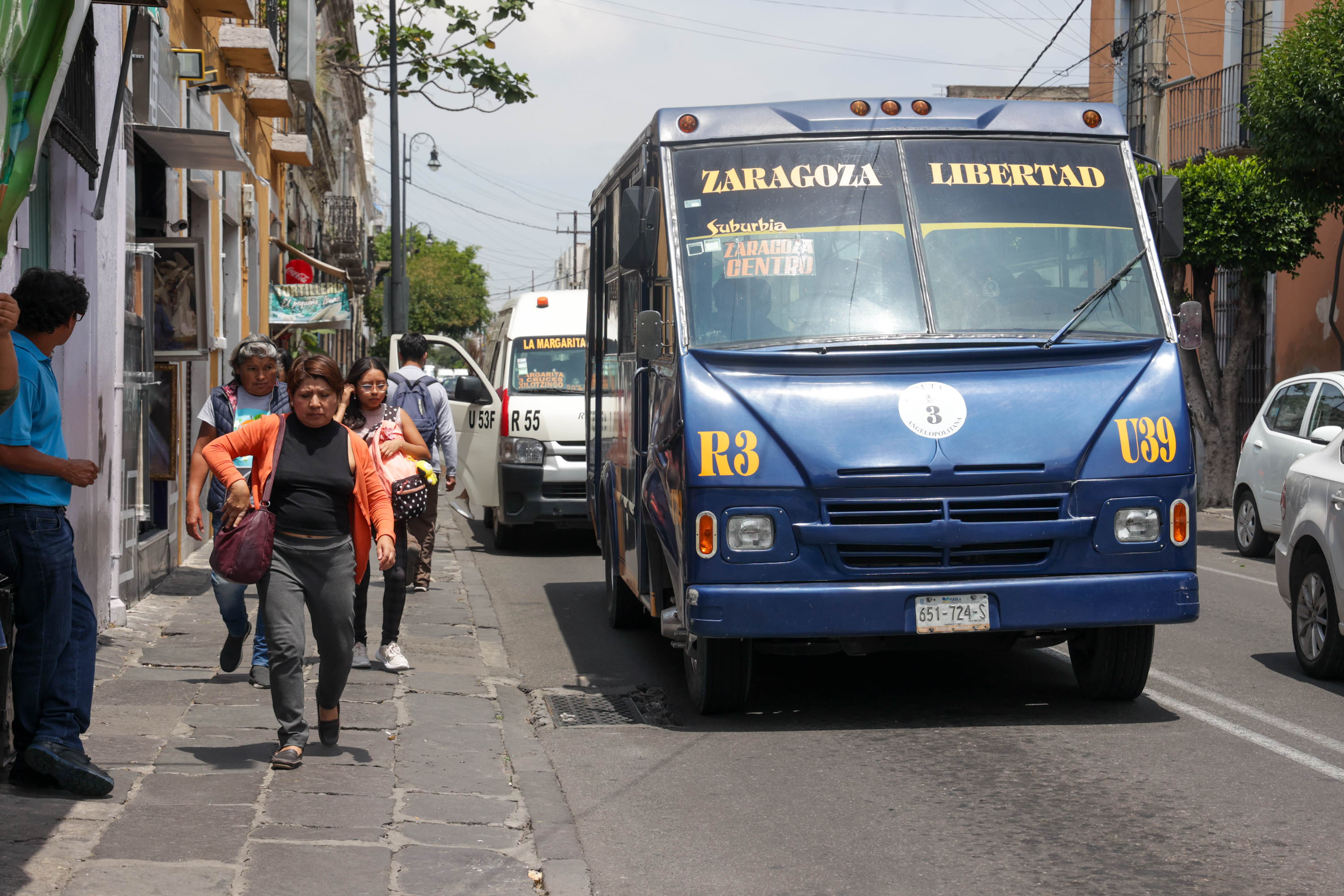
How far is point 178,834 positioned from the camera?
4895 millimetres

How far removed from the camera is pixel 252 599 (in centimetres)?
1106

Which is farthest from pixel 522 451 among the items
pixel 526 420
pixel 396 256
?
pixel 396 256

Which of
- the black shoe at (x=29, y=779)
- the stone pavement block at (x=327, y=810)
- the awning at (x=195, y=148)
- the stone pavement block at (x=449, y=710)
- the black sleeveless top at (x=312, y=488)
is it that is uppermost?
the awning at (x=195, y=148)

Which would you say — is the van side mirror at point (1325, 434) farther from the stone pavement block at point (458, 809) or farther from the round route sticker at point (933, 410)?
the stone pavement block at point (458, 809)

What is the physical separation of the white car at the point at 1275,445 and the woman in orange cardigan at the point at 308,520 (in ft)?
33.0

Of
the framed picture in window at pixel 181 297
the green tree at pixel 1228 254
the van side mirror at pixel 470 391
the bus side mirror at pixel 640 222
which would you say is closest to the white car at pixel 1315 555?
the bus side mirror at pixel 640 222

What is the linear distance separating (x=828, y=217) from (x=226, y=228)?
12.4 m

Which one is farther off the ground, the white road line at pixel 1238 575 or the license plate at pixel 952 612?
the license plate at pixel 952 612

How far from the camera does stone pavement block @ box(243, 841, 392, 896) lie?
4.45m

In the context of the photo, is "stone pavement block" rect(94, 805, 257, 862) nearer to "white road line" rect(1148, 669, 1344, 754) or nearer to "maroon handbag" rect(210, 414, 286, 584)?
"maroon handbag" rect(210, 414, 286, 584)

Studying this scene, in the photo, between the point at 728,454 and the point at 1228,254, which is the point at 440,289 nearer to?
the point at 1228,254

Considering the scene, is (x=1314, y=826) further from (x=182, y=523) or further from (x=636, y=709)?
(x=182, y=523)

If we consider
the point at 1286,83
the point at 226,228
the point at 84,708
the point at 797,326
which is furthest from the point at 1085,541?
the point at 226,228

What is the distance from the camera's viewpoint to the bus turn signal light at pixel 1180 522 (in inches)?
264
